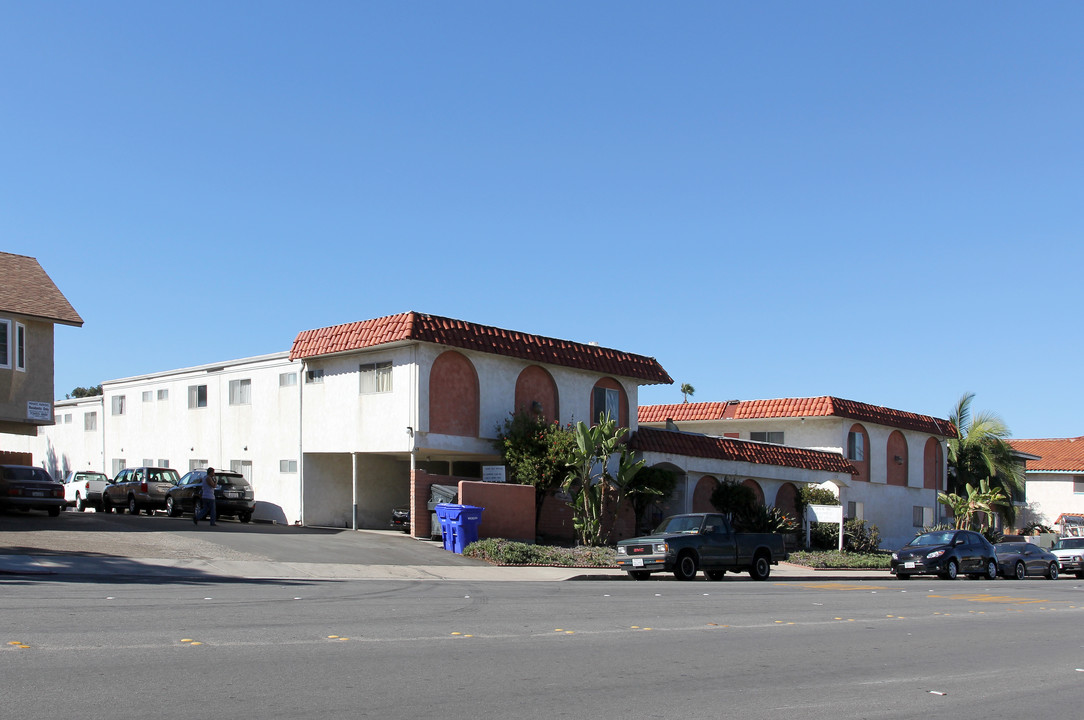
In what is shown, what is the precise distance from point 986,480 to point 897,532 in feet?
18.8

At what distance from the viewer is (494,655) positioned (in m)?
10.9

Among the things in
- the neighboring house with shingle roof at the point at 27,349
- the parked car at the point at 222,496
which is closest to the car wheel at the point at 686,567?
the parked car at the point at 222,496

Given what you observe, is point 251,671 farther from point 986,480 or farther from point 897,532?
point 986,480

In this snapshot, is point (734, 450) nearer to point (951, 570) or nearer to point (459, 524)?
point (951, 570)

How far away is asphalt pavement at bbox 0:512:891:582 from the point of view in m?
19.8

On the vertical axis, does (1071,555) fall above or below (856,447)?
below

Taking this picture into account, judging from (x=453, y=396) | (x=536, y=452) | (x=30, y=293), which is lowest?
(x=536, y=452)

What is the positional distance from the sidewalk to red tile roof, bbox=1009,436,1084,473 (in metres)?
43.0

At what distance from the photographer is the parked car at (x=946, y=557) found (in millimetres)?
30266

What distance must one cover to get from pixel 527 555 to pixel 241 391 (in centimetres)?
1500

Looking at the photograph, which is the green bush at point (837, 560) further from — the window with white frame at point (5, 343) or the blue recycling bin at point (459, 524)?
the window with white frame at point (5, 343)

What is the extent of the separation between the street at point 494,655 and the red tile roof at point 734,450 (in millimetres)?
17691

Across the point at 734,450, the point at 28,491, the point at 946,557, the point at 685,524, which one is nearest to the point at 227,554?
the point at 28,491

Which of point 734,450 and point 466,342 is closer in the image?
point 466,342
